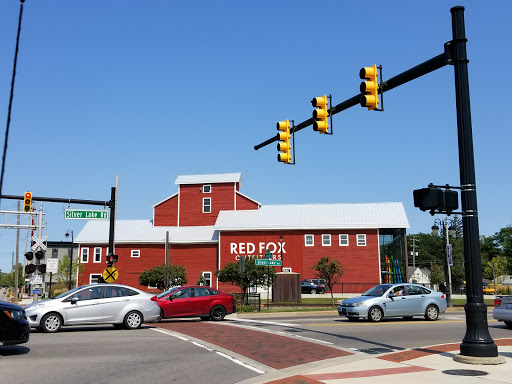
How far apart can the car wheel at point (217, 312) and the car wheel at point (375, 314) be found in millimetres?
6022

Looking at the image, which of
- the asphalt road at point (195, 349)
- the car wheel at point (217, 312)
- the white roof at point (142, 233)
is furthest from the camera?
the white roof at point (142, 233)

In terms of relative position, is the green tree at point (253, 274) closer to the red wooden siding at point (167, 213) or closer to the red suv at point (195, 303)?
the red suv at point (195, 303)

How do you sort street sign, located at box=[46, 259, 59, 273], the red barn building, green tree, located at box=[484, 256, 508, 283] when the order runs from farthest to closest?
green tree, located at box=[484, 256, 508, 283], the red barn building, street sign, located at box=[46, 259, 59, 273]

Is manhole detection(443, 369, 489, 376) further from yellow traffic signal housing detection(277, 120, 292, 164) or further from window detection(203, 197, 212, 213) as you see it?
window detection(203, 197, 212, 213)

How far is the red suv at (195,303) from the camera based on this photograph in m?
20.5

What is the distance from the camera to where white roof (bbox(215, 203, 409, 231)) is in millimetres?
51969

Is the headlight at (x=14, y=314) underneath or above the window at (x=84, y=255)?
underneath

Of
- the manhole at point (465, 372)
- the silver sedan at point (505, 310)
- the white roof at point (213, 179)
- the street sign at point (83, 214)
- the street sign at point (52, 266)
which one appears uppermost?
the white roof at point (213, 179)

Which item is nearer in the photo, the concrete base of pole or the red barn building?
the concrete base of pole

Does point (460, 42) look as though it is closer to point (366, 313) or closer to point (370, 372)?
point (370, 372)

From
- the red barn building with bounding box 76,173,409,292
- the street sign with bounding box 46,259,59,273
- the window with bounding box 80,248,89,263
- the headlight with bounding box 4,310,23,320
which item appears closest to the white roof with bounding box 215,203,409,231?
the red barn building with bounding box 76,173,409,292

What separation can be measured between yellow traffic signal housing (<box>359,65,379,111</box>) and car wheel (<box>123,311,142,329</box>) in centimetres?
1056

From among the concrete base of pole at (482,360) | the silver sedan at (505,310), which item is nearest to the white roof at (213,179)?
the silver sedan at (505,310)

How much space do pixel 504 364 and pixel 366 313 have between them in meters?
10.2
